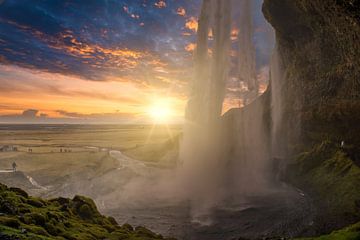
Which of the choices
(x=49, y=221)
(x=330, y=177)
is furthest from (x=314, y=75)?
(x=49, y=221)

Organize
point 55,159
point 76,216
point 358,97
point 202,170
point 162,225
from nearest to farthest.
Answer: point 76,216 < point 162,225 < point 358,97 < point 202,170 < point 55,159

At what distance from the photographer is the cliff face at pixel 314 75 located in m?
80.4

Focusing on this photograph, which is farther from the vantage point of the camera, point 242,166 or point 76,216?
point 242,166

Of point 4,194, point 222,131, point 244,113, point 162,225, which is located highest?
point 244,113

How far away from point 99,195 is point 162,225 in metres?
28.7

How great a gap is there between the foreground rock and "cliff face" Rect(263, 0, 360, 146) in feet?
217

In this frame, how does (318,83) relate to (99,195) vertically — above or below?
above

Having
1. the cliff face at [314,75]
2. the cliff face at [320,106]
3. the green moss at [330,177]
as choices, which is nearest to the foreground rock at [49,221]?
the cliff face at [320,106]

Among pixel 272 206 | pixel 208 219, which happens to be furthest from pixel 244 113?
pixel 208 219

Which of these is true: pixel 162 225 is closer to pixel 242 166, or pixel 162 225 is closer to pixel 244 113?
pixel 242 166

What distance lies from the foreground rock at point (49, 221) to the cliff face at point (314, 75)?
66.0 meters

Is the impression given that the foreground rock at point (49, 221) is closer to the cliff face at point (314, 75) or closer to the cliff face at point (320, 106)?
the cliff face at point (320, 106)

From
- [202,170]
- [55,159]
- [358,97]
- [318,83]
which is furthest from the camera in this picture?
[55,159]

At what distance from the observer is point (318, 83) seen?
9938cm
